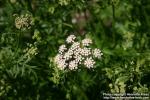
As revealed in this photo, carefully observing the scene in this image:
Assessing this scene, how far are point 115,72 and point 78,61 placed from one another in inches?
22.6

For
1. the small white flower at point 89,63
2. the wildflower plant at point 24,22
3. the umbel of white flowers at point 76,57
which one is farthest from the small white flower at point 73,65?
the wildflower plant at point 24,22

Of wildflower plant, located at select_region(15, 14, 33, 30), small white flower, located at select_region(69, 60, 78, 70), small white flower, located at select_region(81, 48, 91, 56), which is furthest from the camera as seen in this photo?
wildflower plant, located at select_region(15, 14, 33, 30)

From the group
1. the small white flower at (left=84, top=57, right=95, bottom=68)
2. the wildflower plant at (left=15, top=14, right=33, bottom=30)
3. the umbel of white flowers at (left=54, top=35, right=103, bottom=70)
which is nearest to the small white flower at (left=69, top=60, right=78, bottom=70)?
the umbel of white flowers at (left=54, top=35, right=103, bottom=70)

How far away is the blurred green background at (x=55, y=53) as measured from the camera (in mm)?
5754

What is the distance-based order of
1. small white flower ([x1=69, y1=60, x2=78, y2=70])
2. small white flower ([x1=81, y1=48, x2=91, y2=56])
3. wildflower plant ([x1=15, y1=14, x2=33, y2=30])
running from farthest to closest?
wildflower plant ([x1=15, y1=14, x2=33, y2=30])
small white flower ([x1=81, y1=48, x2=91, y2=56])
small white flower ([x1=69, y1=60, x2=78, y2=70])

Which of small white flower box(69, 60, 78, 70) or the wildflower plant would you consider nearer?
small white flower box(69, 60, 78, 70)

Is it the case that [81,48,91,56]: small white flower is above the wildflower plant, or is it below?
below

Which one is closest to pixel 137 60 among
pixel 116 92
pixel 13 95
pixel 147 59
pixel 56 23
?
pixel 147 59

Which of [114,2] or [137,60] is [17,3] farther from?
[137,60]

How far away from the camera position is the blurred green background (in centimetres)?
575

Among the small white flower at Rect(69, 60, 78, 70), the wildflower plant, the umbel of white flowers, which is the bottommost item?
the small white flower at Rect(69, 60, 78, 70)

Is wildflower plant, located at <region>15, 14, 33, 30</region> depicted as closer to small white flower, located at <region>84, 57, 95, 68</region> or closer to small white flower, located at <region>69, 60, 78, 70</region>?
small white flower, located at <region>69, 60, 78, 70</region>

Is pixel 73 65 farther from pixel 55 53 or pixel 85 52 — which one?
pixel 55 53

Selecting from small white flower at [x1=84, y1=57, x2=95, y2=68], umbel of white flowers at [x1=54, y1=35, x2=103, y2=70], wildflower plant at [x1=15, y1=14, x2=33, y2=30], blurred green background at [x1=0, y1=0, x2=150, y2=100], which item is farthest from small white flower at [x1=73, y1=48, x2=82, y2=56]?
Answer: wildflower plant at [x1=15, y1=14, x2=33, y2=30]
